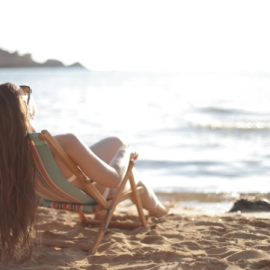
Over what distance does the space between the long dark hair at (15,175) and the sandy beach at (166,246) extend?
23 centimetres

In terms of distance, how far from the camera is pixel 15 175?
2332 millimetres

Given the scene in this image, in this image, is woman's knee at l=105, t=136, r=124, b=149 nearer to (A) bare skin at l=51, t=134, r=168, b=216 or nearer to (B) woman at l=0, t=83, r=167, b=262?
(A) bare skin at l=51, t=134, r=168, b=216

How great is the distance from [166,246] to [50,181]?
0.95 metres

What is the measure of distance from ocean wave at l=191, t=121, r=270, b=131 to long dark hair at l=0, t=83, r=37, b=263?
42.6ft

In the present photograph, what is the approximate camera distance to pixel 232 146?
36.0 ft

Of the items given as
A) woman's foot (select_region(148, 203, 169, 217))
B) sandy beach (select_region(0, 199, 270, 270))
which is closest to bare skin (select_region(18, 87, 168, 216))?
sandy beach (select_region(0, 199, 270, 270))

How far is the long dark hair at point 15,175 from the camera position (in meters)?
2.23

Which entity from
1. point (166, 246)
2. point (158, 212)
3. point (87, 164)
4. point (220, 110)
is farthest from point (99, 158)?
point (220, 110)

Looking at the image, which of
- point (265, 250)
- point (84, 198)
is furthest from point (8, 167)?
point (265, 250)

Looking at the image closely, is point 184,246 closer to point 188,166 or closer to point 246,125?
point 188,166

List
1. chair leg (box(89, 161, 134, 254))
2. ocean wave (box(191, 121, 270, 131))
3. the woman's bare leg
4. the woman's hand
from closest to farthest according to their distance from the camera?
chair leg (box(89, 161, 134, 254))
the woman's hand
the woman's bare leg
ocean wave (box(191, 121, 270, 131))

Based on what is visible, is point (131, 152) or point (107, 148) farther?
point (107, 148)

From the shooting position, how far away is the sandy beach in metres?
2.52

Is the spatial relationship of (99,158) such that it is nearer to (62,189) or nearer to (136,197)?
(62,189)
